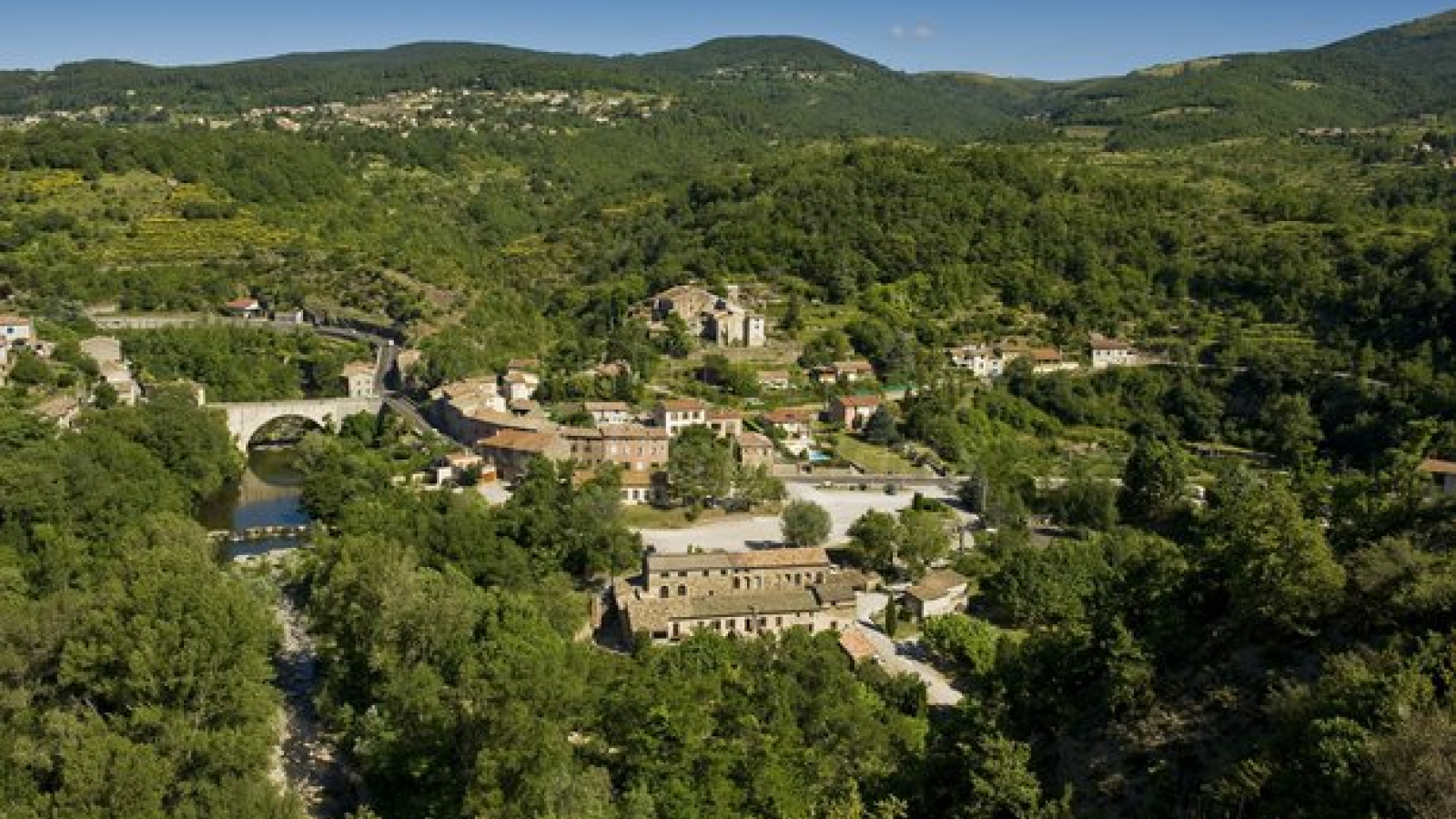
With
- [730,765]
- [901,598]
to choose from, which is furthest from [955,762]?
[901,598]

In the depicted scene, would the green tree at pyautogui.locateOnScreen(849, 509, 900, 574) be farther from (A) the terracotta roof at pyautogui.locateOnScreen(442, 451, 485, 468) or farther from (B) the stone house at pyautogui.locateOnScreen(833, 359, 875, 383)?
(B) the stone house at pyautogui.locateOnScreen(833, 359, 875, 383)

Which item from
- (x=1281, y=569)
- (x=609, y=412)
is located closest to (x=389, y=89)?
(x=609, y=412)

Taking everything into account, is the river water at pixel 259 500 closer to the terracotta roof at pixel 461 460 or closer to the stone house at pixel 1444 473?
the terracotta roof at pixel 461 460

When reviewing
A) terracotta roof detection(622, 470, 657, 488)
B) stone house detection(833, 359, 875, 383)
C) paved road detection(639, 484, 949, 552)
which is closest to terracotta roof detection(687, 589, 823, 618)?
paved road detection(639, 484, 949, 552)

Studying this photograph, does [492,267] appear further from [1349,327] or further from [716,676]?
[716,676]

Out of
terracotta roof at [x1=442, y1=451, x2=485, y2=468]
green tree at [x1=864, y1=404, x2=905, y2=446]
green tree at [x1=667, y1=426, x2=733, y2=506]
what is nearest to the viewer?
green tree at [x1=667, y1=426, x2=733, y2=506]

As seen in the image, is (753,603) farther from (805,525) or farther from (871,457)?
(871,457)
